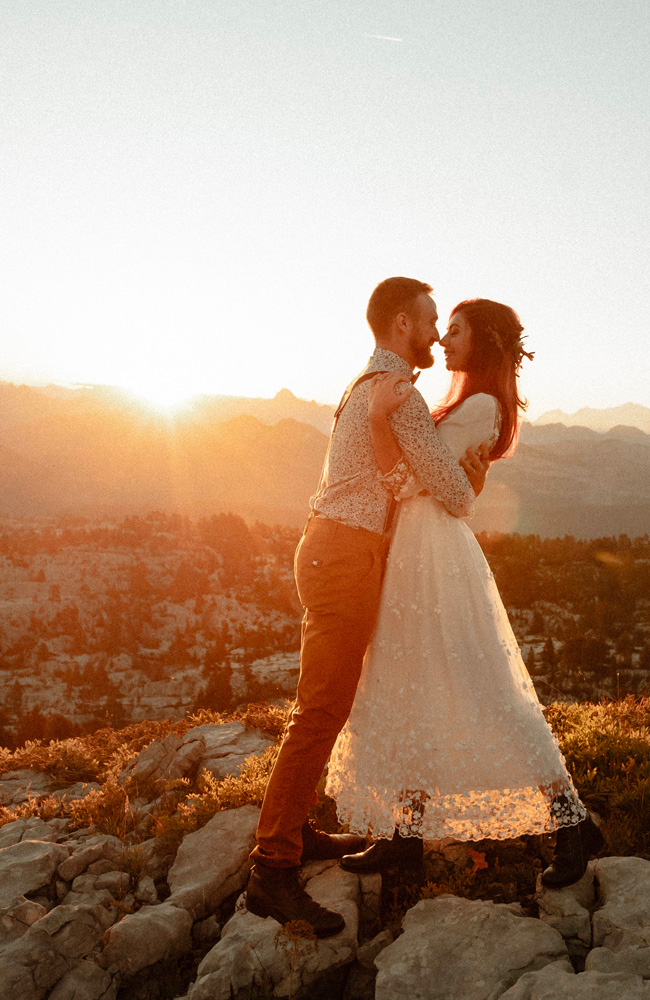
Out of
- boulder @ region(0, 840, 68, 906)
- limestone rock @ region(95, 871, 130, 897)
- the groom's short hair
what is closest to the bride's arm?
the groom's short hair

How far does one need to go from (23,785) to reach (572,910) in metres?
5.77

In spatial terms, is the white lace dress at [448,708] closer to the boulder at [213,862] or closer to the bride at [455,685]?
the bride at [455,685]

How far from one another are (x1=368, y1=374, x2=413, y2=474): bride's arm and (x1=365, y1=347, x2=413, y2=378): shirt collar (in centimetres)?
7

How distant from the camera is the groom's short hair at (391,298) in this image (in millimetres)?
3113

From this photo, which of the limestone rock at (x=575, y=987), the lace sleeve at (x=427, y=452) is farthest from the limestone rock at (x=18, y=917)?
the lace sleeve at (x=427, y=452)

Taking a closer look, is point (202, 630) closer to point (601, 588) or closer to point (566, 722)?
point (601, 588)

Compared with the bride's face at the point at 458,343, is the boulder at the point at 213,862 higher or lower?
lower

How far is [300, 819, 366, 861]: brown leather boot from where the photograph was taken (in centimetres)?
368

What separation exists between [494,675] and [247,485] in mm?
79612

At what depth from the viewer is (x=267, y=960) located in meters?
2.96

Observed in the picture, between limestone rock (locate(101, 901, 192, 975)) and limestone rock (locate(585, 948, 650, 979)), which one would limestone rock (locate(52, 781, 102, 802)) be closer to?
limestone rock (locate(101, 901, 192, 975))

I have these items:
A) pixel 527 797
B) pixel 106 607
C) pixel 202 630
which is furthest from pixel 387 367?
pixel 106 607

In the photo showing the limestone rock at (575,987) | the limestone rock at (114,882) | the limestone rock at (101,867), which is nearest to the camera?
the limestone rock at (575,987)

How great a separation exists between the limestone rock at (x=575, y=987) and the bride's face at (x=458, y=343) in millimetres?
2702
